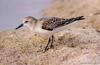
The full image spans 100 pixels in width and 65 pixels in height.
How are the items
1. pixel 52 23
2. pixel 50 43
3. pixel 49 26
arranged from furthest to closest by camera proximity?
pixel 50 43 → pixel 52 23 → pixel 49 26

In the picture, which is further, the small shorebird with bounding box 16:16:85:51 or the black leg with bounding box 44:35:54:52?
the black leg with bounding box 44:35:54:52

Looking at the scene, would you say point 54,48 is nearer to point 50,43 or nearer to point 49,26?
point 50,43

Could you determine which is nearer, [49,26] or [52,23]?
[49,26]

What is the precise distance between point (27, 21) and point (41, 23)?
0.74 m

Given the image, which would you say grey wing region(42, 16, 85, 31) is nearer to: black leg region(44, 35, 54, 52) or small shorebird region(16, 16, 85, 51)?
small shorebird region(16, 16, 85, 51)

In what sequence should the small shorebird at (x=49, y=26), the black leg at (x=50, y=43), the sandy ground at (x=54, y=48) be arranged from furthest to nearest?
the black leg at (x=50, y=43)
the small shorebird at (x=49, y=26)
the sandy ground at (x=54, y=48)

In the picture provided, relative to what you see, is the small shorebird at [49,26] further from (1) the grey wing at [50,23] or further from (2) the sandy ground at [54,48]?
(2) the sandy ground at [54,48]

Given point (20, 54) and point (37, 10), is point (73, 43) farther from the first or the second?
point (37, 10)

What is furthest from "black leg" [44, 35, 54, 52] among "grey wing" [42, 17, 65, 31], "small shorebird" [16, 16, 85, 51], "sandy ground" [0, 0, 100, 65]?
"grey wing" [42, 17, 65, 31]

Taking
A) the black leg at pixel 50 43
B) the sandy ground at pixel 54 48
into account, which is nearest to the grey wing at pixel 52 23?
the sandy ground at pixel 54 48

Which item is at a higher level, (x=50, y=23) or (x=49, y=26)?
(x=50, y=23)

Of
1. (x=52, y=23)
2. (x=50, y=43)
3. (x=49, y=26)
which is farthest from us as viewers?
(x=50, y=43)

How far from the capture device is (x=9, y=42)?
15094 mm

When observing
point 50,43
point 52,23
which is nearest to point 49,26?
point 52,23
